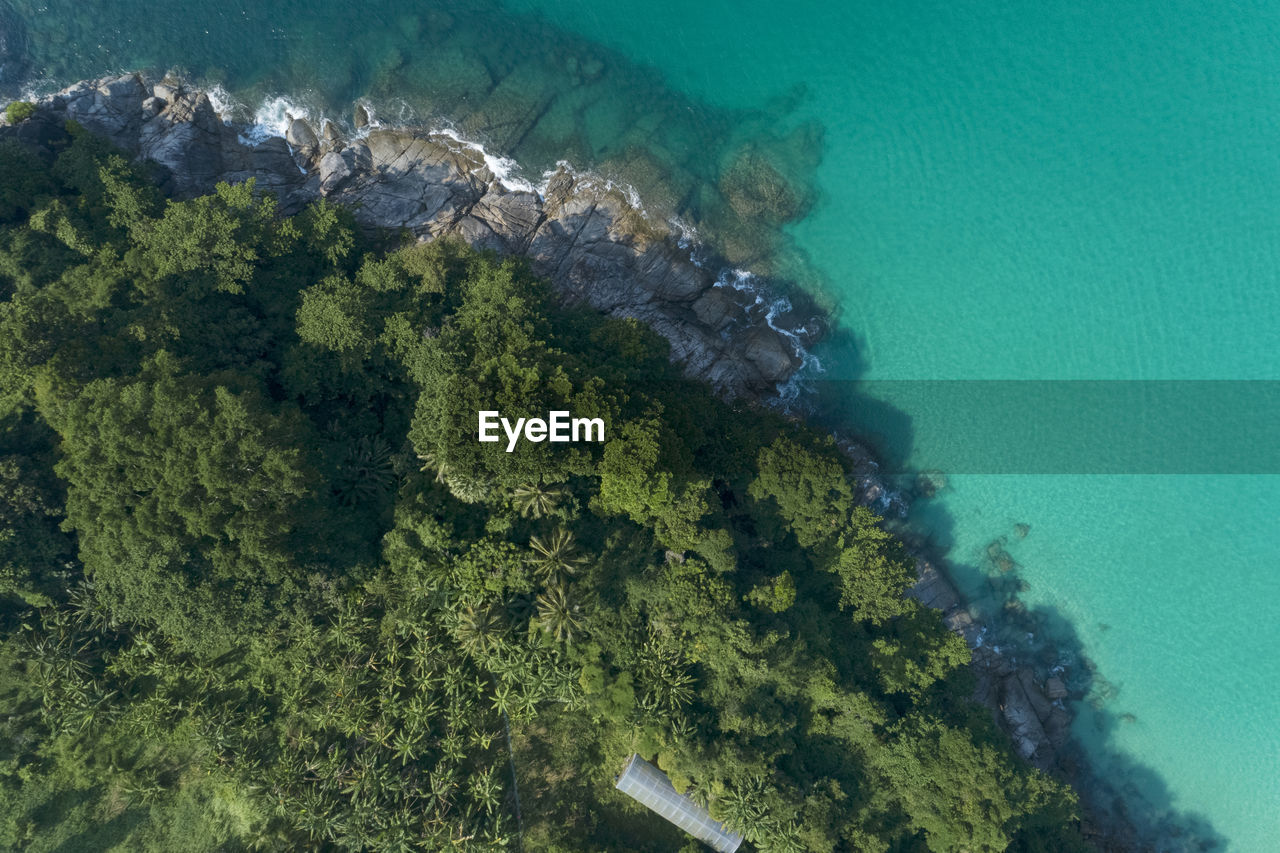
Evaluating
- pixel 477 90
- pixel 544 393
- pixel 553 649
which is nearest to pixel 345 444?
pixel 544 393

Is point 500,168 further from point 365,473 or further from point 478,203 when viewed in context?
point 365,473

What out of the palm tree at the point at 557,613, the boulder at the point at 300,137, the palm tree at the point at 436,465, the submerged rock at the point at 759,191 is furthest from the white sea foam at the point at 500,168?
the palm tree at the point at 557,613

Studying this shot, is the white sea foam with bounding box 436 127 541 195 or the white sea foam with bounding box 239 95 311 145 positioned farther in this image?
the white sea foam with bounding box 436 127 541 195

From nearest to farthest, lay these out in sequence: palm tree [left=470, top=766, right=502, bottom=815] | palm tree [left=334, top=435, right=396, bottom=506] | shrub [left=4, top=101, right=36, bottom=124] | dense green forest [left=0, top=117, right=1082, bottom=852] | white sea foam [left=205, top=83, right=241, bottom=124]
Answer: dense green forest [left=0, top=117, right=1082, bottom=852], palm tree [left=470, top=766, right=502, bottom=815], palm tree [left=334, top=435, right=396, bottom=506], shrub [left=4, top=101, right=36, bottom=124], white sea foam [left=205, top=83, right=241, bottom=124]

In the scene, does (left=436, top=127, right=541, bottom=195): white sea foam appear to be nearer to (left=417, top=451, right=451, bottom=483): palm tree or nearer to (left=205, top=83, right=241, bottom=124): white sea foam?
(left=205, top=83, right=241, bottom=124): white sea foam

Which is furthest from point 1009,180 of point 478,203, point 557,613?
point 557,613

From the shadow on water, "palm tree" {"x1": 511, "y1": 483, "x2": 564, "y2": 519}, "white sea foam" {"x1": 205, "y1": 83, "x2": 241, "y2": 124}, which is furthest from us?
the shadow on water

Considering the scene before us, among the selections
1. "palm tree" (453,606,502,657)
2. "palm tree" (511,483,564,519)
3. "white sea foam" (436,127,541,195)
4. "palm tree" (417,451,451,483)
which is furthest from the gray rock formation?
"palm tree" (453,606,502,657)
